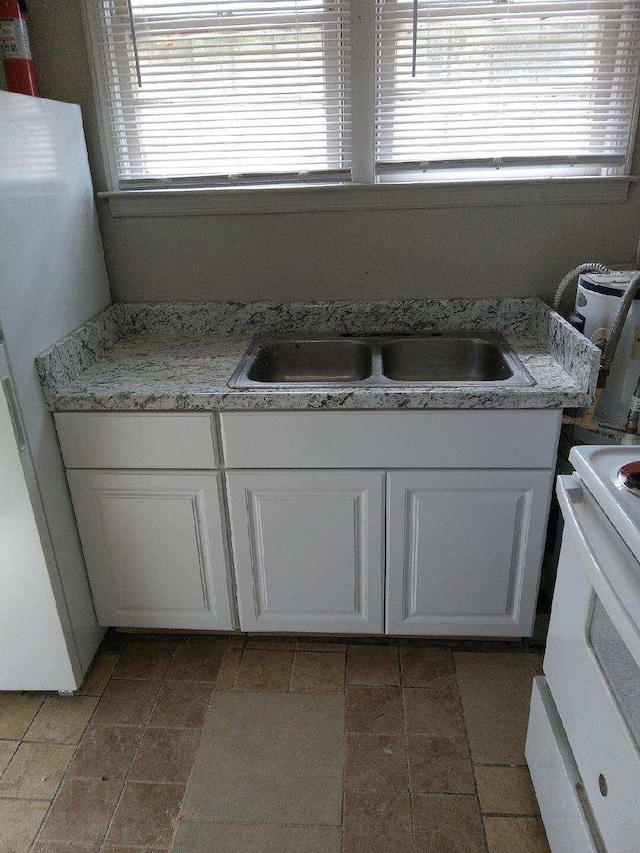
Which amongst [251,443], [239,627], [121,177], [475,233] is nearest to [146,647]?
[239,627]

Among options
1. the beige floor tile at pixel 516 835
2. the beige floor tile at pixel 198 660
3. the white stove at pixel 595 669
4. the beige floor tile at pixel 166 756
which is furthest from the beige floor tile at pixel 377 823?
the beige floor tile at pixel 198 660

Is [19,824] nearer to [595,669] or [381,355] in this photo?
[595,669]

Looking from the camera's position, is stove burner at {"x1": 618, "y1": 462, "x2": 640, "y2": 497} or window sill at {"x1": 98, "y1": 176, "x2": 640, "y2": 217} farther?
window sill at {"x1": 98, "y1": 176, "x2": 640, "y2": 217}

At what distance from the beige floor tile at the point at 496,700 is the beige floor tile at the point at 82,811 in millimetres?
932

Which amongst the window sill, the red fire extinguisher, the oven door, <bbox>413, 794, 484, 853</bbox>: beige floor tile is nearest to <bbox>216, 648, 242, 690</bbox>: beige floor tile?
<bbox>413, 794, 484, 853</bbox>: beige floor tile

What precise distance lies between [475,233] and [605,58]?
1.96ft

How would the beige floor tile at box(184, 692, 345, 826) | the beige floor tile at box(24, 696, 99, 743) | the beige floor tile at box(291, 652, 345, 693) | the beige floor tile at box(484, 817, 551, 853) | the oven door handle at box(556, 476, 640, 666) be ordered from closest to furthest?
the oven door handle at box(556, 476, 640, 666)
the beige floor tile at box(484, 817, 551, 853)
the beige floor tile at box(184, 692, 345, 826)
the beige floor tile at box(24, 696, 99, 743)
the beige floor tile at box(291, 652, 345, 693)

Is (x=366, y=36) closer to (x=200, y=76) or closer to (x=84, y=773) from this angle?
(x=200, y=76)

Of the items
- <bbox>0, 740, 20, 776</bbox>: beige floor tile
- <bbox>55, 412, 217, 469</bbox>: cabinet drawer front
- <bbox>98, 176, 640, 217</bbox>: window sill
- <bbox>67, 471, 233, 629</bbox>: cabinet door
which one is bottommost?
<bbox>0, 740, 20, 776</bbox>: beige floor tile

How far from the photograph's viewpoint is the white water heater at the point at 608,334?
161cm

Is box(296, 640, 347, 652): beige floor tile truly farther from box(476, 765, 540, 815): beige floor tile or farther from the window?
the window

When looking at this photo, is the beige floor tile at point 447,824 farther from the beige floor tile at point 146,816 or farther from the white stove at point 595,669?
the beige floor tile at point 146,816

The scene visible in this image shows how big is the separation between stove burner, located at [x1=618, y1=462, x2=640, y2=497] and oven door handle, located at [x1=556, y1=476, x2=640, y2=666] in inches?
2.6

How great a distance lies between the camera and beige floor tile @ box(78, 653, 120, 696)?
1.89 m
